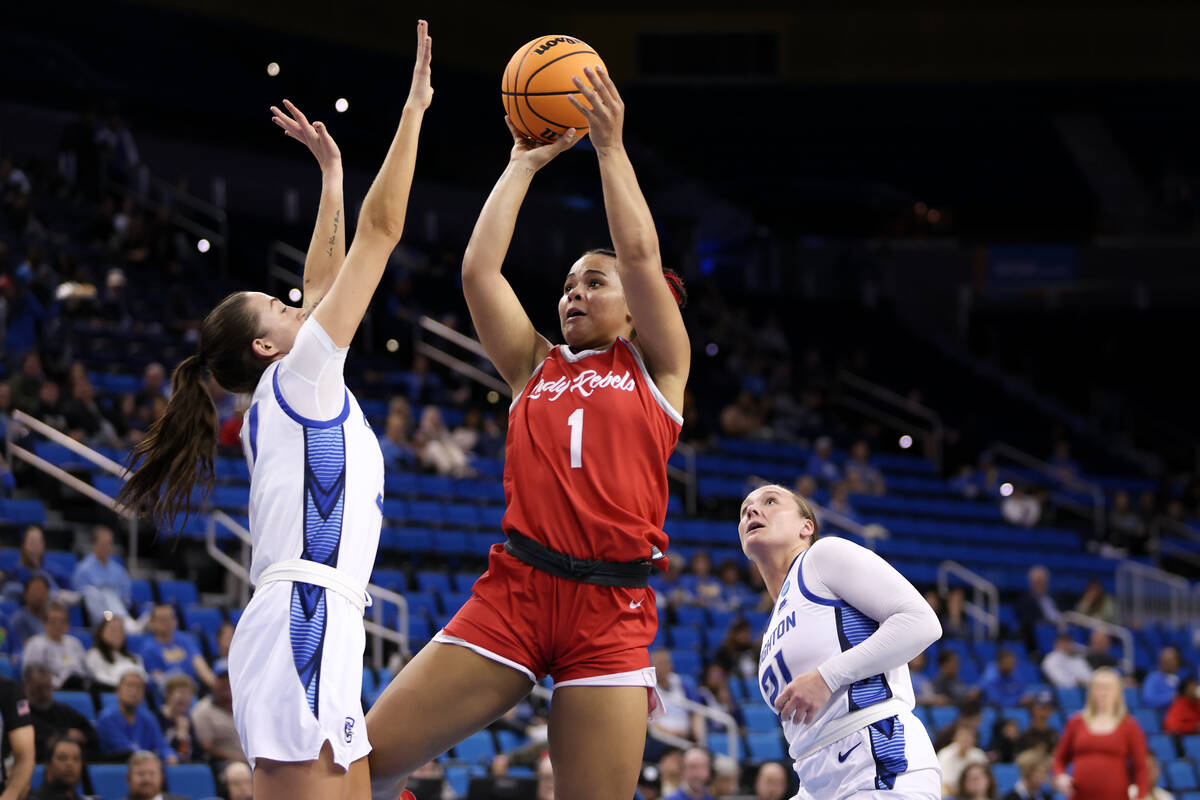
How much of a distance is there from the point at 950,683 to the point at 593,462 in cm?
900

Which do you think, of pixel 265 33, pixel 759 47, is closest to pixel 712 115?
pixel 759 47

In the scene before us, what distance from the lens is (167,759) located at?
8.10m

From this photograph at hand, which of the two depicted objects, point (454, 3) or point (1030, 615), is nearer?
point (1030, 615)

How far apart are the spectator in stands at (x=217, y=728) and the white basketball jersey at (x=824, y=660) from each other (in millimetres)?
4646

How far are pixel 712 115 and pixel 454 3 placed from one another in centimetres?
485

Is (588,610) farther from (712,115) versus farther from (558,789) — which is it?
(712,115)

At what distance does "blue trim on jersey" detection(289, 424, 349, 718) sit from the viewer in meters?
3.58

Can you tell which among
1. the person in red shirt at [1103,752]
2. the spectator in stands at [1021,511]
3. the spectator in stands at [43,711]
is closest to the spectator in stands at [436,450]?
the spectator in stands at [43,711]

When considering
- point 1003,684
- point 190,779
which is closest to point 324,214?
point 190,779

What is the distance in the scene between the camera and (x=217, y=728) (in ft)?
27.5

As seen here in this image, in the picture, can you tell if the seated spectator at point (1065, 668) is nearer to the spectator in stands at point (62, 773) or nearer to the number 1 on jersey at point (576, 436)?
the spectator in stands at point (62, 773)

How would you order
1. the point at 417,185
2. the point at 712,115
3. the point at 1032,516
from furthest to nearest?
the point at 712,115 < the point at 417,185 < the point at 1032,516

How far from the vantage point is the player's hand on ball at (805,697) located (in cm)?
426

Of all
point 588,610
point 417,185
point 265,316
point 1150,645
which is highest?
point 417,185
